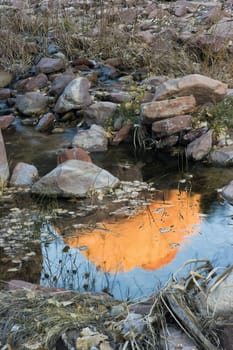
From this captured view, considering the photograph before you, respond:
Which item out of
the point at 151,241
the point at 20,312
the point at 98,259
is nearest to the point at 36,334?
the point at 20,312

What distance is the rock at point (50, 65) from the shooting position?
848cm

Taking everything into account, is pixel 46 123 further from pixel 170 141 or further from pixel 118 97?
pixel 170 141

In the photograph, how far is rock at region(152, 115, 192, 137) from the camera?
6.08m

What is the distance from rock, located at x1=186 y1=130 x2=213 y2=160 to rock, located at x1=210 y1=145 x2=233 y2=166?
0.25 feet

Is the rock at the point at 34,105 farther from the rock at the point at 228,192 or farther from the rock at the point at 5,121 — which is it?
the rock at the point at 228,192

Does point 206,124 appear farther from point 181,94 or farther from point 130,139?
point 130,139

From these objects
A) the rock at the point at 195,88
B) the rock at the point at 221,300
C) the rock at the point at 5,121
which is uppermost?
the rock at the point at 221,300

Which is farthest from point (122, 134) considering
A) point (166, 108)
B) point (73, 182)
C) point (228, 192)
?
point (228, 192)

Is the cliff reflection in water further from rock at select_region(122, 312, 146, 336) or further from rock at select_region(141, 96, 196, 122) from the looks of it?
rock at select_region(141, 96, 196, 122)

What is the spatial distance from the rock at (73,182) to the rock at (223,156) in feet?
3.78

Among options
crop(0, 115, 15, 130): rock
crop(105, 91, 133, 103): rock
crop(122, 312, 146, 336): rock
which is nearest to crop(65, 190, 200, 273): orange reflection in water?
crop(122, 312, 146, 336): rock

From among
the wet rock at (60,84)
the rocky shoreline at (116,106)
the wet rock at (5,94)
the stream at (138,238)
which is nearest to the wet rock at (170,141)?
the rocky shoreline at (116,106)

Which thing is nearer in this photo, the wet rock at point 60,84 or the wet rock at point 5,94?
the wet rock at point 60,84

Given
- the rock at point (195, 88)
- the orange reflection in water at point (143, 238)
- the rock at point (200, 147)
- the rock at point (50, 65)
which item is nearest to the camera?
the orange reflection in water at point (143, 238)
